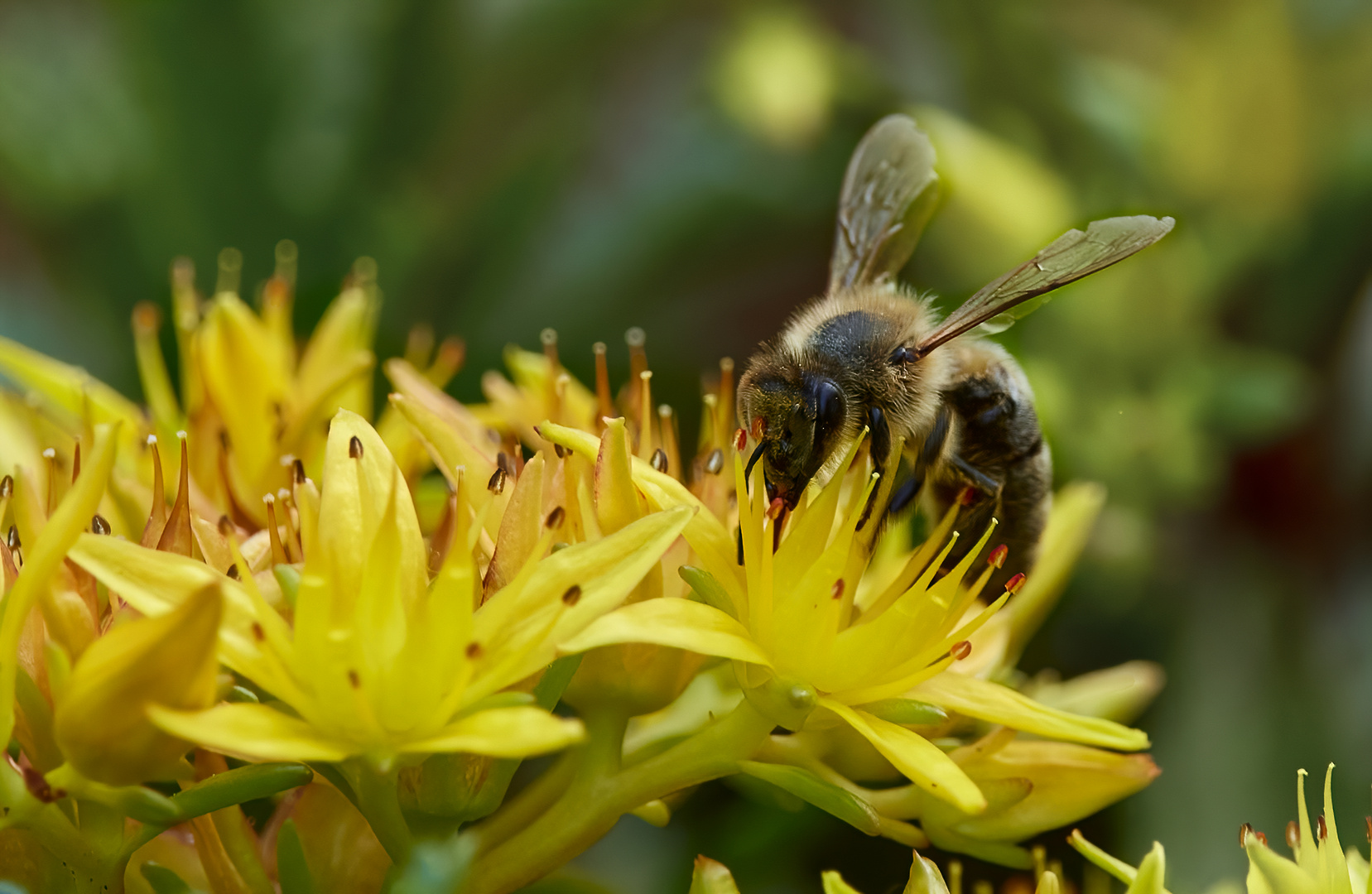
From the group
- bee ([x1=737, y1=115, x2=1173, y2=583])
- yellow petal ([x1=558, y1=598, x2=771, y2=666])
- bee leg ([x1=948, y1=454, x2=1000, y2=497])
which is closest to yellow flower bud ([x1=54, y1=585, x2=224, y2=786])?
yellow petal ([x1=558, y1=598, x2=771, y2=666])

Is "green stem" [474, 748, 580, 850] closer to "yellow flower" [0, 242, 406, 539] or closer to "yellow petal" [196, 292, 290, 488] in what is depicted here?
"yellow flower" [0, 242, 406, 539]

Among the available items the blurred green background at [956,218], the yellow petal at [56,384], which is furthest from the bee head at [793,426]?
the blurred green background at [956,218]

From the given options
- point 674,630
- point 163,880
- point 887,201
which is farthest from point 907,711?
point 887,201

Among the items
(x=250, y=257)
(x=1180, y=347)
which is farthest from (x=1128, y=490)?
(x=250, y=257)

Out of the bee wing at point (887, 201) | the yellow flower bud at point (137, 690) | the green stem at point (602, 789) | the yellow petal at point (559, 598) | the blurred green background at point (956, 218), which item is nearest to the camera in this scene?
the yellow flower bud at point (137, 690)

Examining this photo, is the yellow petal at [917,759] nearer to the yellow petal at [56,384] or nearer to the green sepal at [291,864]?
the green sepal at [291,864]

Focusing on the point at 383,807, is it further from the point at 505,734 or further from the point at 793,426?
the point at 793,426
